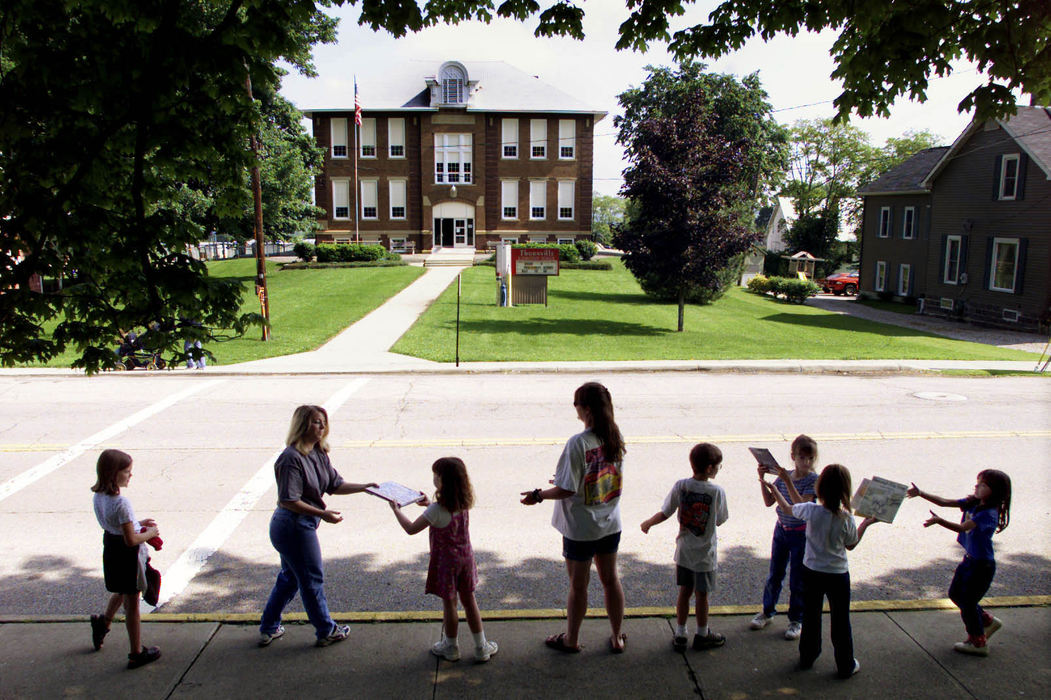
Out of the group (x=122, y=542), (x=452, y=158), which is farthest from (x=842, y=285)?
(x=122, y=542)

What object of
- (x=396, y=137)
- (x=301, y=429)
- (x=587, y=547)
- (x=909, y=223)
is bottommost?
(x=587, y=547)

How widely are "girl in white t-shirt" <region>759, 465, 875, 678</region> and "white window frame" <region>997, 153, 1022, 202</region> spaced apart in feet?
102

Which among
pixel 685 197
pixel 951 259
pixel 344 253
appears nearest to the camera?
pixel 685 197

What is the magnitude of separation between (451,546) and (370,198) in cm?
5410

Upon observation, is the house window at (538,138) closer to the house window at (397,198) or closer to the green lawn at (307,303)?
the house window at (397,198)

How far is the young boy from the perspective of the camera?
5125mm

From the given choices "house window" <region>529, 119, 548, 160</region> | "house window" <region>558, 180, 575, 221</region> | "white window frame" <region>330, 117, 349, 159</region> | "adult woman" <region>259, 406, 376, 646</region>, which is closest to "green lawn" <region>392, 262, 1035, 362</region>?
"adult woman" <region>259, 406, 376, 646</region>

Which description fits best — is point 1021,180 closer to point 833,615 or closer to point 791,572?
point 791,572

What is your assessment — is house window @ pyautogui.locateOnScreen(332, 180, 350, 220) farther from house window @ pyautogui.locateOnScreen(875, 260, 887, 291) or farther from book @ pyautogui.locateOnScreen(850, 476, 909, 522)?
book @ pyautogui.locateOnScreen(850, 476, 909, 522)

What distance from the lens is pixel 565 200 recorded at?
56.8 m

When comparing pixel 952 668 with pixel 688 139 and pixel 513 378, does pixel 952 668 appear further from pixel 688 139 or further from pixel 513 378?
pixel 688 139

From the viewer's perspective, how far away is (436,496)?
4.91m

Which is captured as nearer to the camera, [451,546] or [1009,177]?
[451,546]

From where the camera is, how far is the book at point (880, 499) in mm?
4883
